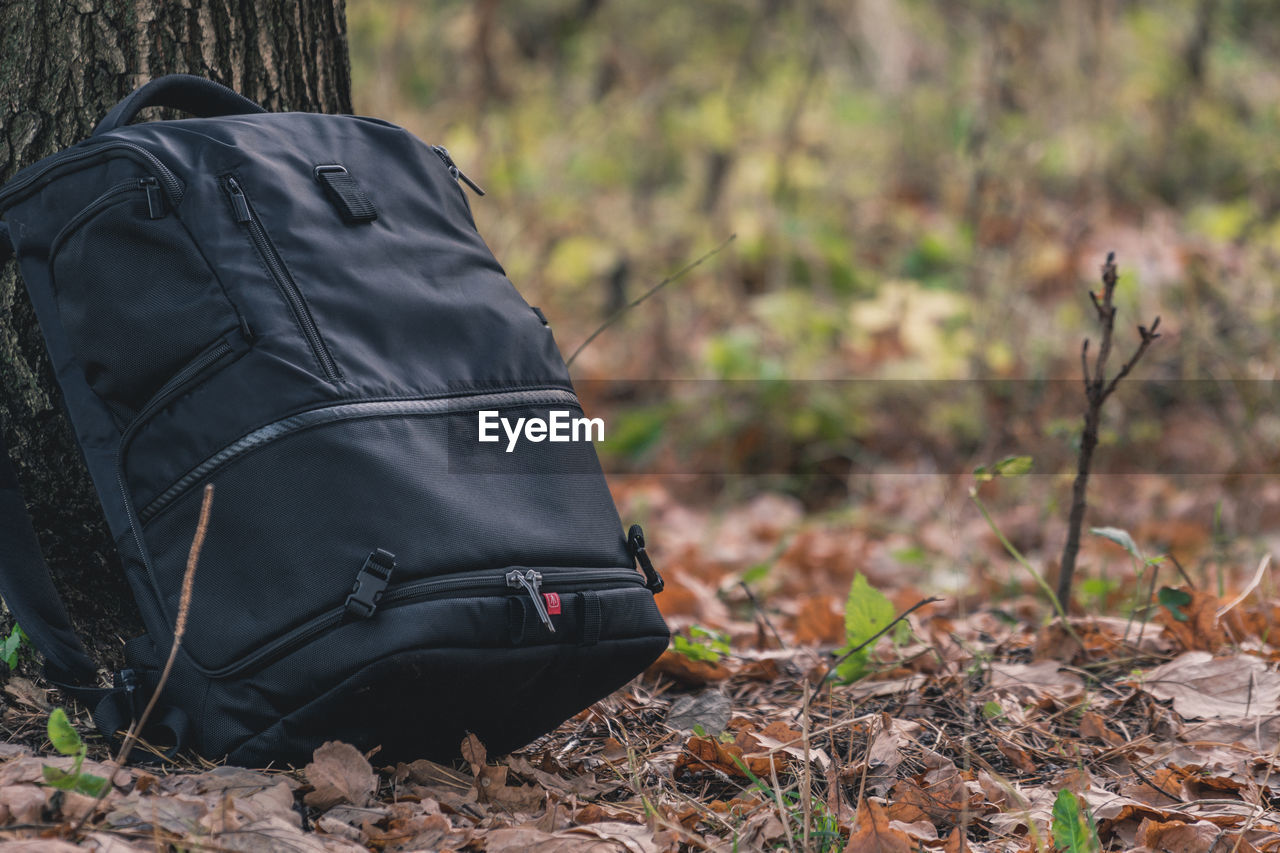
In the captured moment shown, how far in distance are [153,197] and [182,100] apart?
340 mm

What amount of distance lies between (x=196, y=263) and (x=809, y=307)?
4153 millimetres

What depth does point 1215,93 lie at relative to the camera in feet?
21.3

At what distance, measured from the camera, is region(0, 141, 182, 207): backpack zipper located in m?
1.42

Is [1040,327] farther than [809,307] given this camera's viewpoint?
No

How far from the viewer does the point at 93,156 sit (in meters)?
1.45

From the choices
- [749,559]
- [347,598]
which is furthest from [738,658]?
[749,559]

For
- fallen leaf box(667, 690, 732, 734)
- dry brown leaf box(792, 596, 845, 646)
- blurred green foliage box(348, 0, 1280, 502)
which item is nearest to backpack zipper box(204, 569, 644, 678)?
fallen leaf box(667, 690, 732, 734)

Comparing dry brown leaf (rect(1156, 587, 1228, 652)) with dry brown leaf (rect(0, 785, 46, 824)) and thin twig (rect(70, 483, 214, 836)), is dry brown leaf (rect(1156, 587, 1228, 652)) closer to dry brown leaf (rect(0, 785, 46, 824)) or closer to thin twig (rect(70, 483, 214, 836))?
thin twig (rect(70, 483, 214, 836))

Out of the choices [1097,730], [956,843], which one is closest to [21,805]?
[956,843]

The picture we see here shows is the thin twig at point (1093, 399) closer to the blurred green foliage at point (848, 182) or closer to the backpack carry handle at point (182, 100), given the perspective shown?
the backpack carry handle at point (182, 100)

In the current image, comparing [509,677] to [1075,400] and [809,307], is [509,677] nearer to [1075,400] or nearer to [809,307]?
[1075,400]

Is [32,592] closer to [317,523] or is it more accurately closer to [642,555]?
[317,523]

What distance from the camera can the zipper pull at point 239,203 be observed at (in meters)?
1.43

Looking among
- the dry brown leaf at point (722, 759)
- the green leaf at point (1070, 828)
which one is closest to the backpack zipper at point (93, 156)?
the dry brown leaf at point (722, 759)
